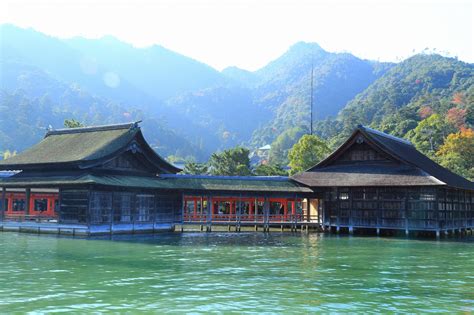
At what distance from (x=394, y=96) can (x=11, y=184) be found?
127 m

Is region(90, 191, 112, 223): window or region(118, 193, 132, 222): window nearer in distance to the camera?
region(90, 191, 112, 223): window

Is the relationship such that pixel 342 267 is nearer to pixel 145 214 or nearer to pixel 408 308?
pixel 408 308

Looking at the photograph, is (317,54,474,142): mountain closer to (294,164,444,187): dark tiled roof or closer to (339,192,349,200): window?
(294,164,444,187): dark tiled roof

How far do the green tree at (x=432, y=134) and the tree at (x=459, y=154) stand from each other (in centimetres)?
920

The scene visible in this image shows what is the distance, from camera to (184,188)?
43.8m

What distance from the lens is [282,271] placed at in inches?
874

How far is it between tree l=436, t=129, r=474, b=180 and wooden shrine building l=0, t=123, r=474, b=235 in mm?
21423

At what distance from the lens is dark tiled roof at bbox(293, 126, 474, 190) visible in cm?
4050

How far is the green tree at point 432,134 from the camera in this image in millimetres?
86188

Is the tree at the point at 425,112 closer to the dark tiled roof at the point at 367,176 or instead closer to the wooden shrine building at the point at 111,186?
the wooden shrine building at the point at 111,186

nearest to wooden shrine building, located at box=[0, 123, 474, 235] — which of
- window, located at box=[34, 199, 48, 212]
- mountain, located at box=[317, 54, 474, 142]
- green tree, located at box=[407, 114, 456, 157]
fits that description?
window, located at box=[34, 199, 48, 212]

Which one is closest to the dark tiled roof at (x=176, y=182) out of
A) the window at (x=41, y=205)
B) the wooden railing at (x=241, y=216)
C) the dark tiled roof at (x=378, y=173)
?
the dark tiled roof at (x=378, y=173)

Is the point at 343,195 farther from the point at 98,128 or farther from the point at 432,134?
the point at 432,134

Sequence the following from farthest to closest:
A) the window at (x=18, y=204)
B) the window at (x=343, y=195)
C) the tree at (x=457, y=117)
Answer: the tree at (x=457, y=117) → the window at (x=18, y=204) → the window at (x=343, y=195)
